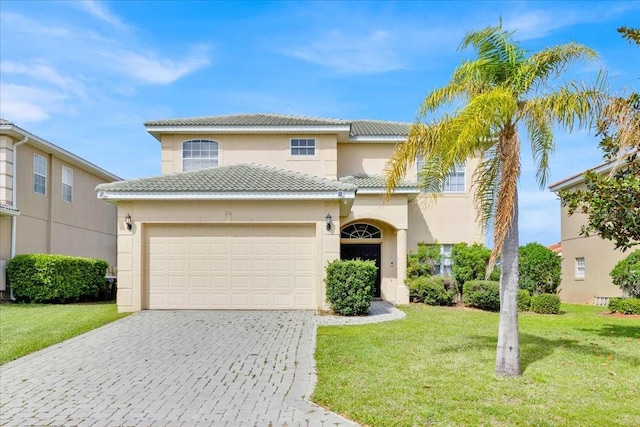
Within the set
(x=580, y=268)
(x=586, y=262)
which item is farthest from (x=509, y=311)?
(x=580, y=268)

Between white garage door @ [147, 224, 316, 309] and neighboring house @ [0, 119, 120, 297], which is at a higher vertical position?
neighboring house @ [0, 119, 120, 297]

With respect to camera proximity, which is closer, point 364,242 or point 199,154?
point 364,242

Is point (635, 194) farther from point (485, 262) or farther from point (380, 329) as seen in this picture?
point (485, 262)

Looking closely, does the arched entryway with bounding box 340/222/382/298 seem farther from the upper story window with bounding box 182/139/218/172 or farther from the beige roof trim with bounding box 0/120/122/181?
the beige roof trim with bounding box 0/120/122/181

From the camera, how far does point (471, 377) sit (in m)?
7.75

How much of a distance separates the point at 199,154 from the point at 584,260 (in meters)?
18.6

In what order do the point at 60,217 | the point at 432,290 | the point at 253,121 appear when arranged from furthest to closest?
the point at 60,217, the point at 253,121, the point at 432,290

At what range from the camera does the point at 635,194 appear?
10086mm

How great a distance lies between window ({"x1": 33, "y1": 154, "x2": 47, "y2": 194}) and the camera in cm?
2132

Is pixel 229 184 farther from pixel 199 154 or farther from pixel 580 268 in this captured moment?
pixel 580 268

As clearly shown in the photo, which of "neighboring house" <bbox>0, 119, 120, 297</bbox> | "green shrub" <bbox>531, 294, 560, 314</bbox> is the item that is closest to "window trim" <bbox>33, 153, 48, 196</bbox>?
"neighboring house" <bbox>0, 119, 120, 297</bbox>

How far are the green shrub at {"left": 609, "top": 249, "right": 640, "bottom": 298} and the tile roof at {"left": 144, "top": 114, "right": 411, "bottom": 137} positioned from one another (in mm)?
9278

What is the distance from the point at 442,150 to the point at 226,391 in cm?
498

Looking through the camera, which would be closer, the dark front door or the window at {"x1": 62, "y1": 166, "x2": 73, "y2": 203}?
the dark front door
